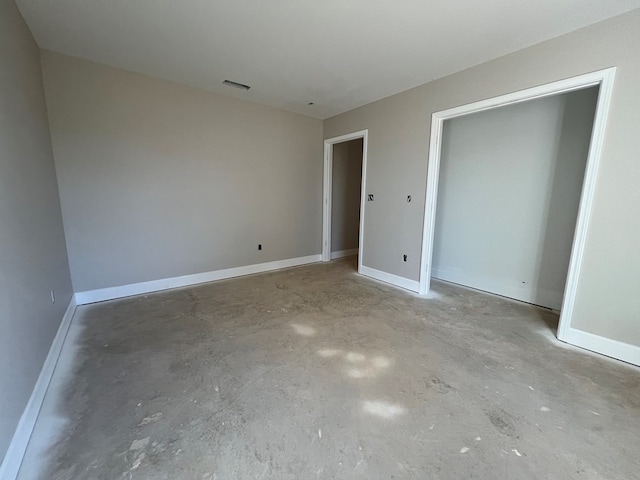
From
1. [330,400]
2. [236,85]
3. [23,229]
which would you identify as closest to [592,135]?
[330,400]

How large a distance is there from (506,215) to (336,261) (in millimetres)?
2865

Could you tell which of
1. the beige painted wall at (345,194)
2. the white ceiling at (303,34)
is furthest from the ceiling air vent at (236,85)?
the beige painted wall at (345,194)

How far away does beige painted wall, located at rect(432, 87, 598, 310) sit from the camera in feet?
9.55

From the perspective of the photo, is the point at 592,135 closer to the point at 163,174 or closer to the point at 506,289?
the point at 506,289

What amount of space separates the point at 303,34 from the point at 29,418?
317cm

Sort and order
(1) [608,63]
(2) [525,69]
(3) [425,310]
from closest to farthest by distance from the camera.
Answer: (1) [608,63] → (2) [525,69] → (3) [425,310]

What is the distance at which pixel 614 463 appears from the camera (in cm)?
132

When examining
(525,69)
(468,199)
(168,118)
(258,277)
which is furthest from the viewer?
(258,277)

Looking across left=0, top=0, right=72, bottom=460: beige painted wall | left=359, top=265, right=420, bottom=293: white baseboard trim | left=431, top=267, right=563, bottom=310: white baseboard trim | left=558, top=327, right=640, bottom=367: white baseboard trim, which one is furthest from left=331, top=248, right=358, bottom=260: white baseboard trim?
left=0, top=0, right=72, bottom=460: beige painted wall

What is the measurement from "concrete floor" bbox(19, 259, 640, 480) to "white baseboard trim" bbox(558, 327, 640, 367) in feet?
0.30

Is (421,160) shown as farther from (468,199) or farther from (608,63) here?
(608,63)

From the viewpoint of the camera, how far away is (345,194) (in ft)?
17.8

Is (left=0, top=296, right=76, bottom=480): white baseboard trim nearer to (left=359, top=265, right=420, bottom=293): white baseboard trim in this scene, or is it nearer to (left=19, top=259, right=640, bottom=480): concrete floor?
(left=19, top=259, right=640, bottom=480): concrete floor

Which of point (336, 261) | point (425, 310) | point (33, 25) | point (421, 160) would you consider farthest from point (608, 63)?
point (33, 25)
